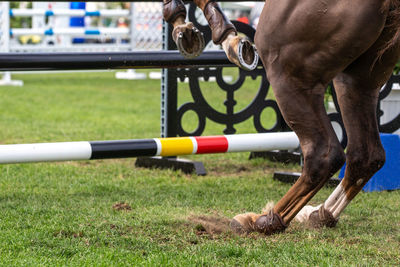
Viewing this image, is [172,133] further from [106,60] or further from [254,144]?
[106,60]

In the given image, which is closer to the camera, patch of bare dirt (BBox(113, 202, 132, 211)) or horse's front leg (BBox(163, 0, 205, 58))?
horse's front leg (BBox(163, 0, 205, 58))

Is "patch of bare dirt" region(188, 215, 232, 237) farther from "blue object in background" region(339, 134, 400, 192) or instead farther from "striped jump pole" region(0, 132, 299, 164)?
"blue object in background" region(339, 134, 400, 192)

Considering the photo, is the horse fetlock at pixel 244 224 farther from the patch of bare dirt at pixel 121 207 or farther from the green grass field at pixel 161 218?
the patch of bare dirt at pixel 121 207

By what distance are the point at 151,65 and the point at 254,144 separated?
970 mm

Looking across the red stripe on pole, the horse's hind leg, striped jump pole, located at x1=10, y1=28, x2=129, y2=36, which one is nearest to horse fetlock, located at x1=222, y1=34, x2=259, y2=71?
the horse's hind leg

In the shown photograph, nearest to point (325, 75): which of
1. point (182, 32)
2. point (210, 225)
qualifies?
point (182, 32)

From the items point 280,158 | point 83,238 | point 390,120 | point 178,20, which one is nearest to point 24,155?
point 83,238

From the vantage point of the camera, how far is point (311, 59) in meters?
2.72

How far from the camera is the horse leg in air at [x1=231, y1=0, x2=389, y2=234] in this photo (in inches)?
103

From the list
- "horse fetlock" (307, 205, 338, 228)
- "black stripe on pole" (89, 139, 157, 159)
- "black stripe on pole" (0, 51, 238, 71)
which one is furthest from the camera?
"black stripe on pole" (89, 139, 157, 159)

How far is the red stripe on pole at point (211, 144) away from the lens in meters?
4.27

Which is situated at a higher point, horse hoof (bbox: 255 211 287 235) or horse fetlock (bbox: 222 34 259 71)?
horse fetlock (bbox: 222 34 259 71)

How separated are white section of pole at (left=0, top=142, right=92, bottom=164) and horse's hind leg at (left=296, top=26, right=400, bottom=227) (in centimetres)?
146

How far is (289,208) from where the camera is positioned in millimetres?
3045
